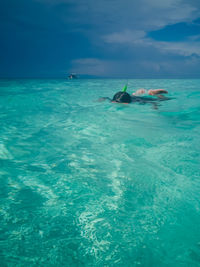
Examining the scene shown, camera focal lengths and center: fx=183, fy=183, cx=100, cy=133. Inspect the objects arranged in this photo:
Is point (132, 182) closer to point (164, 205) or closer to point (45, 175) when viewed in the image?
point (164, 205)

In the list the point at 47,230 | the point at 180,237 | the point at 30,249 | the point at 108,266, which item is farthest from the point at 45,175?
the point at 180,237

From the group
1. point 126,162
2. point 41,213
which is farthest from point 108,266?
point 126,162

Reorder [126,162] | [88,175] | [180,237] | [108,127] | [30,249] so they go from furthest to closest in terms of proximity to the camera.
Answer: [108,127], [126,162], [88,175], [180,237], [30,249]

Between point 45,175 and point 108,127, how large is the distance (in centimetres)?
352

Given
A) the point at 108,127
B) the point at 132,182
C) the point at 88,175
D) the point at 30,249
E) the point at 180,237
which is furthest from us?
the point at 108,127

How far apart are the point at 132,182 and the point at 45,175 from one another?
1.36m

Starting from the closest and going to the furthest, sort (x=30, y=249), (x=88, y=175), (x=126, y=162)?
(x=30, y=249)
(x=88, y=175)
(x=126, y=162)

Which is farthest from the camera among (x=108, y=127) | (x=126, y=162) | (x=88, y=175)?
(x=108, y=127)

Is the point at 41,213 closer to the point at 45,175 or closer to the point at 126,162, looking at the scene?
the point at 45,175

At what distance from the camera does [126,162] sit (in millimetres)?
3371

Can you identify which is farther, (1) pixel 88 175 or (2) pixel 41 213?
(1) pixel 88 175

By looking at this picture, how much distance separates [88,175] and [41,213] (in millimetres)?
1021

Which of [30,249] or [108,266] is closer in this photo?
[108,266]

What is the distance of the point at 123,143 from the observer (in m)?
4.41
